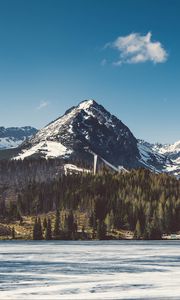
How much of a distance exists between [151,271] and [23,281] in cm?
2142

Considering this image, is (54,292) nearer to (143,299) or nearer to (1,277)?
(143,299)

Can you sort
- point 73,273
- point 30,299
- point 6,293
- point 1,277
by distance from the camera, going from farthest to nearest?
1. point 73,273
2. point 1,277
3. point 6,293
4. point 30,299

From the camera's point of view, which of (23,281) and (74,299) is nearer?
(74,299)

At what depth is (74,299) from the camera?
145ft

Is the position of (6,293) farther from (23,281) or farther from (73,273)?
(73,273)

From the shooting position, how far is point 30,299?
43.7 metres

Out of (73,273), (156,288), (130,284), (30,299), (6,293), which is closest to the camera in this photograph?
(30,299)

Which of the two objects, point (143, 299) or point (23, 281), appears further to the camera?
point (23, 281)

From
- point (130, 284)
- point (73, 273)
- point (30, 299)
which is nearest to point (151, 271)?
point (73, 273)

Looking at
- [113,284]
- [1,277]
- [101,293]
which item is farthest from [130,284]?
[1,277]

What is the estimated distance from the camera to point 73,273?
2657 inches

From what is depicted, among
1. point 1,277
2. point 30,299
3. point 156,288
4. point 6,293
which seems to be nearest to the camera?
point 30,299

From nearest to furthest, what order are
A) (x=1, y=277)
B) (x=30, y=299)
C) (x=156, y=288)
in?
(x=30, y=299) < (x=156, y=288) < (x=1, y=277)

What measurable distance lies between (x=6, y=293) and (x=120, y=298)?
10.9m
